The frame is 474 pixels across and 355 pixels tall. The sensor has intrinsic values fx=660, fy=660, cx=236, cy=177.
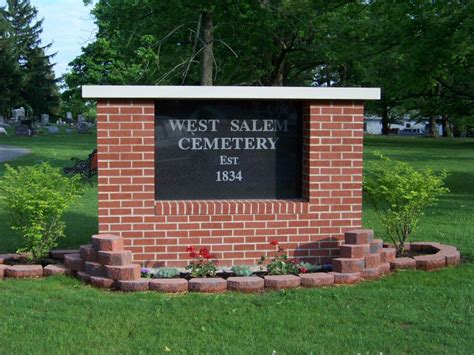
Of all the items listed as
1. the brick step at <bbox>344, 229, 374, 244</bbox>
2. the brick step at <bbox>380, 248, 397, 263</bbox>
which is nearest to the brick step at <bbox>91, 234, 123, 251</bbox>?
the brick step at <bbox>344, 229, 374, 244</bbox>

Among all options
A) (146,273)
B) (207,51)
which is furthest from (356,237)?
(207,51)

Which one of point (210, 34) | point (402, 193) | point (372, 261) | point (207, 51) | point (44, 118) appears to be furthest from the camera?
point (44, 118)

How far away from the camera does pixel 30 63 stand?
254 feet

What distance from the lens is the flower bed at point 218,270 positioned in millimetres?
6008

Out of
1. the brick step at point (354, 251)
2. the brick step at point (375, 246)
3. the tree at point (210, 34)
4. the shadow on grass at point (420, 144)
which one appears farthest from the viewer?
the shadow on grass at point (420, 144)

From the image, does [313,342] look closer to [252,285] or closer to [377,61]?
[252,285]

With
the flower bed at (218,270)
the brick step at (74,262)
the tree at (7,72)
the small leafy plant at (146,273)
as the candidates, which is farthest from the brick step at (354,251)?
the tree at (7,72)

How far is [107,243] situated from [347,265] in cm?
232

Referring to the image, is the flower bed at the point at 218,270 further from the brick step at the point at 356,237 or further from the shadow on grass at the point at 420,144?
the shadow on grass at the point at 420,144

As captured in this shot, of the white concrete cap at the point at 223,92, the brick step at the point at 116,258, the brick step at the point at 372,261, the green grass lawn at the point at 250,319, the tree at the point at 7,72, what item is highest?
the tree at the point at 7,72

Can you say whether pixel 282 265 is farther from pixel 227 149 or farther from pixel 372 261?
pixel 227 149

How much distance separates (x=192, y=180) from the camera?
695 centimetres

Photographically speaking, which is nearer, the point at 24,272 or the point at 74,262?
the point at 24,272

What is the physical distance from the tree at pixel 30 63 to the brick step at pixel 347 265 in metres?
68.2
